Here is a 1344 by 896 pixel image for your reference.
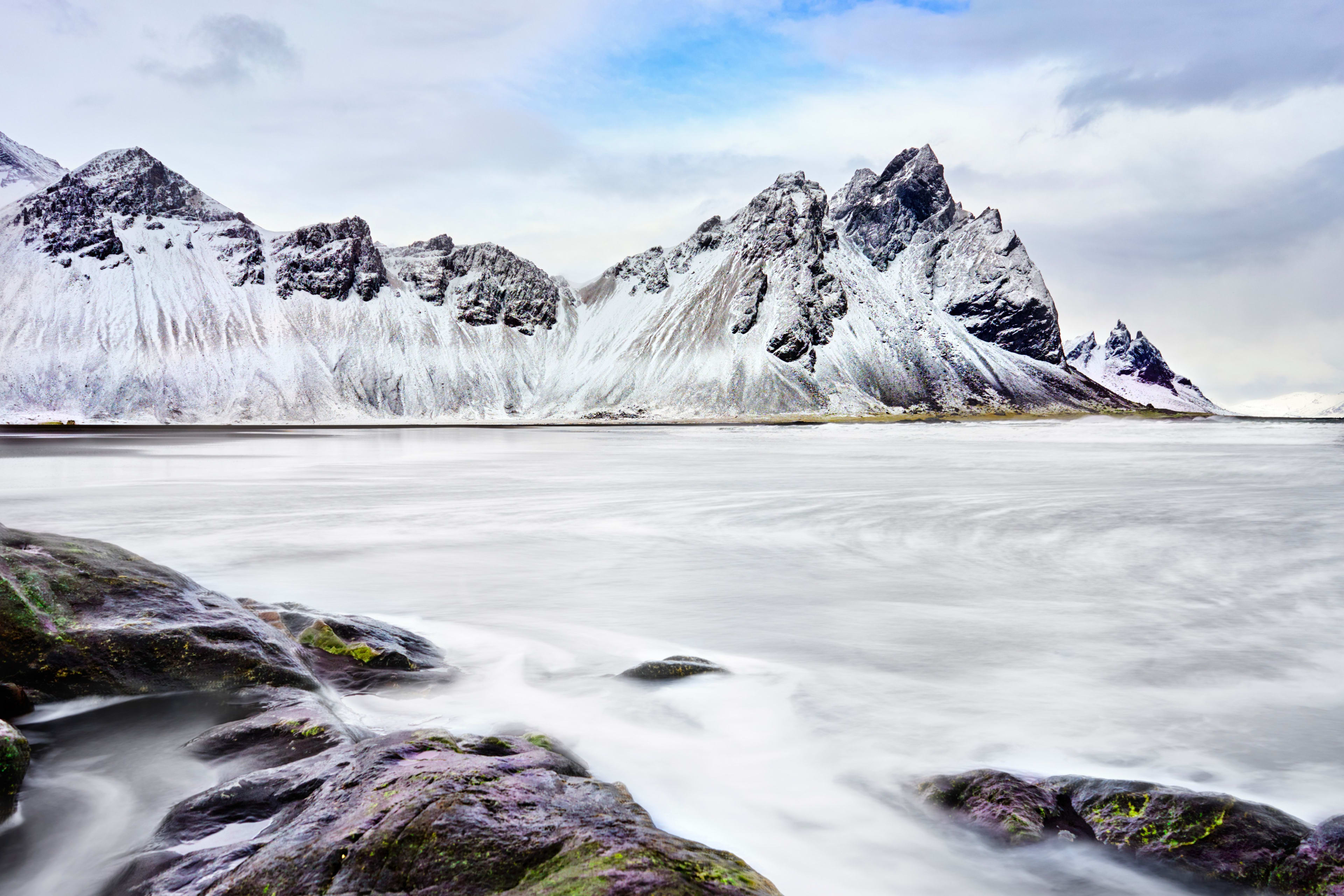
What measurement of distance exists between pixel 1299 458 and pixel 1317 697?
46509 millimetres

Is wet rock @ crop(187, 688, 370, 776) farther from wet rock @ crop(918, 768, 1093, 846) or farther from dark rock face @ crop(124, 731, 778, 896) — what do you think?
wet rock @ crop(918, 768, 1093, 846)

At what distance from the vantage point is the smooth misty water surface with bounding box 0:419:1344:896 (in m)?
4.91

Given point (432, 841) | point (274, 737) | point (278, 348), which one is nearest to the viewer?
point (432, 841)

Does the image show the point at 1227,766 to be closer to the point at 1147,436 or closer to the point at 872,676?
the point at 872,676

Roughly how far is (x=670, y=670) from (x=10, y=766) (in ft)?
16.9

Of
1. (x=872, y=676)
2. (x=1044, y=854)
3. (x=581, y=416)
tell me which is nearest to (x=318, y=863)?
(x=1044, y=854)

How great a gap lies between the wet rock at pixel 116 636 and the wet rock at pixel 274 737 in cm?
75

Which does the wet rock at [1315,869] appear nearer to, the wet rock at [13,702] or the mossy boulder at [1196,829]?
the mossy boulder at [1196,829]

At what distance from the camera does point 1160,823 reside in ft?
14.6

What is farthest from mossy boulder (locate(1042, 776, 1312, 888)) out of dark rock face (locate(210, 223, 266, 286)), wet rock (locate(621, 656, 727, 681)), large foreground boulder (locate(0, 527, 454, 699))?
dark rock face (locate(210, 223, 266, 286))

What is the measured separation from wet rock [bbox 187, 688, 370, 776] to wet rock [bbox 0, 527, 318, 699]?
75cm

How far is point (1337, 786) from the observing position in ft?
17.0

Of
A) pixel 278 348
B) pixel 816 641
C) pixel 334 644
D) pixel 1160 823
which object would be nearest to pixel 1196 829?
pixel 1160 823

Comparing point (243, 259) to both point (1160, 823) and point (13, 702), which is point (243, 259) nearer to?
point (13, 702)
